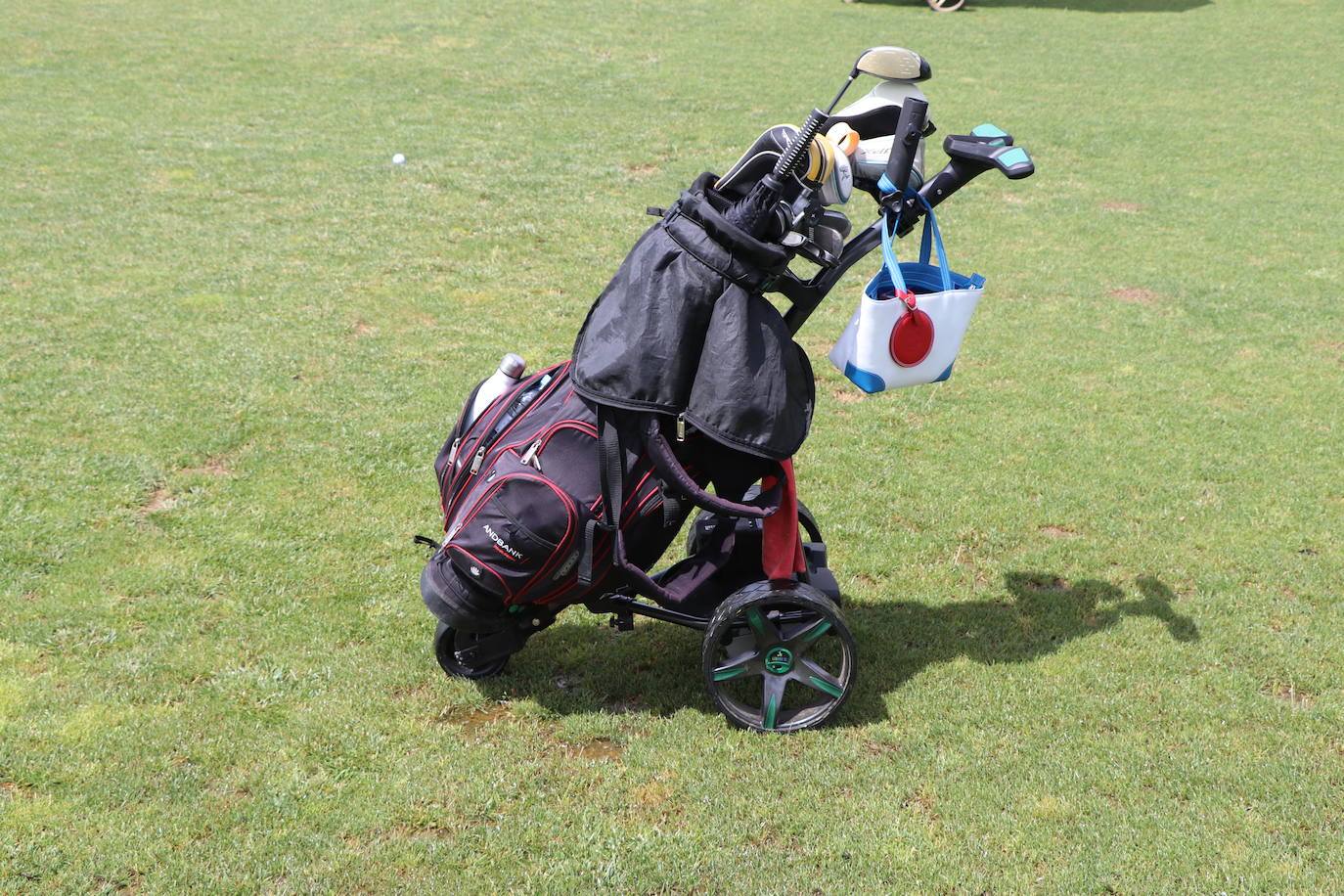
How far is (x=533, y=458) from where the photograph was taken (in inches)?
157

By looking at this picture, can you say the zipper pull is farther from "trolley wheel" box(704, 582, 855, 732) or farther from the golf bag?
"trolley wheel" box(704, 582, 855, 732)

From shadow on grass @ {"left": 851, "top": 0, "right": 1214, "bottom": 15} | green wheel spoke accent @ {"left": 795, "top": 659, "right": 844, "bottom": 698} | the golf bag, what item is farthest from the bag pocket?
shadow on grass @ {"left": 851, "top": 0, "right": 1214, "bottom": 15}

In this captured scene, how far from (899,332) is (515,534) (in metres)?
1.44

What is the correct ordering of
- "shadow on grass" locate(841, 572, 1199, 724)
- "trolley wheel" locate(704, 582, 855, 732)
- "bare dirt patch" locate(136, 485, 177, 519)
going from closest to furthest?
"trolley wheel" locate(704, 582, 855, 732) < "shadow on grass" locate(841, 572, 1199, 724) < "bare dirt patch" locate(136, 485, 177, 519)

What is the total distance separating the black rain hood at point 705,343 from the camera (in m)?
3.67

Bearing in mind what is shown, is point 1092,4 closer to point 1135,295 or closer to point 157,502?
point 1135,295

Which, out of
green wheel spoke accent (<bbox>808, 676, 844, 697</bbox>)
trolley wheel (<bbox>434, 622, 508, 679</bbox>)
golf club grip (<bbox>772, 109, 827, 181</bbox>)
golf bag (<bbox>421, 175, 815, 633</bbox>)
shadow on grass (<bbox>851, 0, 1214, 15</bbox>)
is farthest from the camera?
shadow on grass (<bbox>851, 0, 1214, 15</bbox>)

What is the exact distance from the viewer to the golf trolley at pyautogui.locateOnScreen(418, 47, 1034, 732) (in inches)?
146

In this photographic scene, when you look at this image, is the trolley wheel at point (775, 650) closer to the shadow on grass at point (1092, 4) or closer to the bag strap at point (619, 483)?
the bag strap at point (619, 483)

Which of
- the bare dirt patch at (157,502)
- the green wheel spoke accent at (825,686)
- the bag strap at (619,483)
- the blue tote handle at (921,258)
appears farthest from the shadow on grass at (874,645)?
the bare dirt patch at (157,502)

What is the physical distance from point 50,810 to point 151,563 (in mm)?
1683

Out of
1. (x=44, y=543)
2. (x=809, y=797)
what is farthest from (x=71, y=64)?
(x=809, y=797)

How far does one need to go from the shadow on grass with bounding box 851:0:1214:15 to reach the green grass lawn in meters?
9.78

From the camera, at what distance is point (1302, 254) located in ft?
33.6
